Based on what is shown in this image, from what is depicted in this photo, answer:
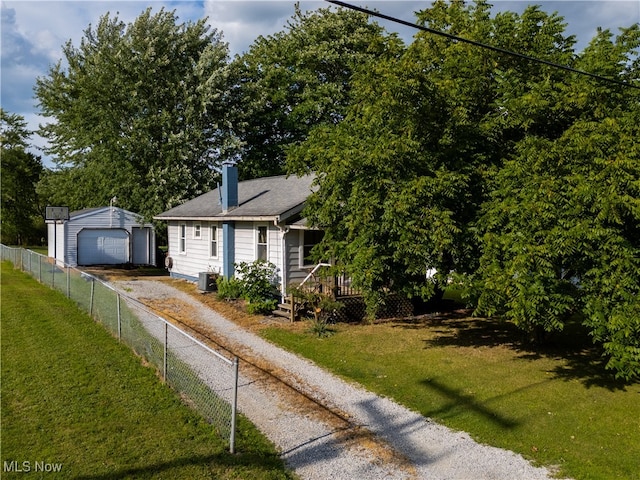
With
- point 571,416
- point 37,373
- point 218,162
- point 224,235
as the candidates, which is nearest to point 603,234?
point 571,416

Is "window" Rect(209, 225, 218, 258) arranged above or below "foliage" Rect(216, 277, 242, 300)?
above

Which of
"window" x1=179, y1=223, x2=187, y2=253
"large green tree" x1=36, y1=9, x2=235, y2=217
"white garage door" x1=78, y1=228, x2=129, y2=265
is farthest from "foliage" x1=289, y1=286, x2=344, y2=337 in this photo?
"white garage door" x1=78, y1=228, x2=129, y2=265

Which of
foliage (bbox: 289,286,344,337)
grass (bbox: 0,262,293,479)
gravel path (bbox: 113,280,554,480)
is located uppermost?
foliage (bbox: 289,286,344,337)

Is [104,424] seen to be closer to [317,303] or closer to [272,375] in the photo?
[272,375]

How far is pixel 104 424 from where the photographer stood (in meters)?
6.36

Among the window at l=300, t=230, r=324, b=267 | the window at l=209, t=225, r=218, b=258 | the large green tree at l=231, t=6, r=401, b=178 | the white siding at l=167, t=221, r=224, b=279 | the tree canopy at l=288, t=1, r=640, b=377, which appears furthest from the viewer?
the large green tree at l=231, t=6, r=401, b=178

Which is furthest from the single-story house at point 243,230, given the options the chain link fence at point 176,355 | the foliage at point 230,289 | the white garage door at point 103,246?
the white garage door at point 103,246

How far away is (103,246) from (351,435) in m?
21.7

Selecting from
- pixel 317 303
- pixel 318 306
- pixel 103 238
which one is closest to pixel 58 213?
pixel 103 238

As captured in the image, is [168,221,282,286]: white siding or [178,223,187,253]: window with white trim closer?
[168,221,282,286]: white siding

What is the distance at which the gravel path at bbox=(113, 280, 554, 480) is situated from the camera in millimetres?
5629

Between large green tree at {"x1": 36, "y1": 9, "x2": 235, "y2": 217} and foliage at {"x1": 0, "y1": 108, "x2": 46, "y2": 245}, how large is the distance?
18.1 metres

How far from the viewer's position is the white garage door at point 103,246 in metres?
24.3

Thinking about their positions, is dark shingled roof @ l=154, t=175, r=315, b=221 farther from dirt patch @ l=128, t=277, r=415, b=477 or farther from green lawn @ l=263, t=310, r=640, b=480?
green lawn @ l=263, t=310, r=640, b=480
